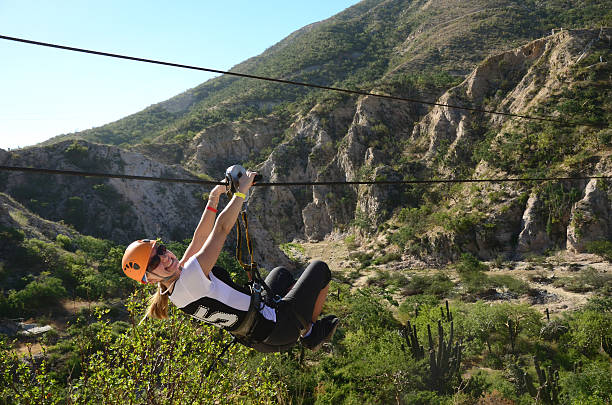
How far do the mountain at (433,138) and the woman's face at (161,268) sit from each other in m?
31.2

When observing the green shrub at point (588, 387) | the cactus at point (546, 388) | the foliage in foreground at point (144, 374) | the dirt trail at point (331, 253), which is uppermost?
the foliage in foreground at point (144, 374)

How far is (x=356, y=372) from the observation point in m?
12.4

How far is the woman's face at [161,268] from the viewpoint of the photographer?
8.52 ft

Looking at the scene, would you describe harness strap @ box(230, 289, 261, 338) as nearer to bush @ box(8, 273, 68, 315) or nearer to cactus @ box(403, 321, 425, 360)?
cactus @ box(403, 321, 425, 360)

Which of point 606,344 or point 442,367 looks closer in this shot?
point 442,367

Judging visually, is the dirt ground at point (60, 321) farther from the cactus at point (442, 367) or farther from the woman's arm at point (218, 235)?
the woman's arm at point (218, 235)

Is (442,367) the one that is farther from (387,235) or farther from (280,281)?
(387,235)

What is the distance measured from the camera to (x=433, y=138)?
4112cm

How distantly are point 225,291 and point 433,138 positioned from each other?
42.4 metres

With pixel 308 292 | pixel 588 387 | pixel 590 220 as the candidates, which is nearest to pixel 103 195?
pixel 308 292

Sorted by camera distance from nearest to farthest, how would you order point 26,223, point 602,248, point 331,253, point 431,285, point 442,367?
point 442,367, point 26,223, point 602,248, point 431,285, point 331,253

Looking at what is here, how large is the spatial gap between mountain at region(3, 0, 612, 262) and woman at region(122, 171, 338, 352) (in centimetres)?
2975

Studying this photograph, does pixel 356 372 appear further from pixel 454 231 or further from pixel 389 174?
pixel 389 174

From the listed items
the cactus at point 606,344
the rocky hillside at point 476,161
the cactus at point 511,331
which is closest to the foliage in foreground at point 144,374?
the cactus at point 511,331
